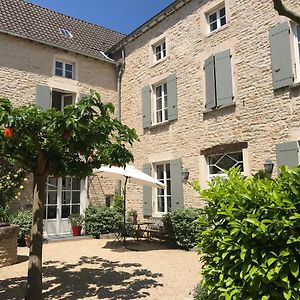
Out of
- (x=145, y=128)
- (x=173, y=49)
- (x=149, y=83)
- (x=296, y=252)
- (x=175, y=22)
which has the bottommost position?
(x=296, y=252)

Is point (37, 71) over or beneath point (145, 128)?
over


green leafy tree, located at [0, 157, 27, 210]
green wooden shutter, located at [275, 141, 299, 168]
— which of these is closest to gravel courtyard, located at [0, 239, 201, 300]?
green leafy tree, located at [0, 157, 27, 210]

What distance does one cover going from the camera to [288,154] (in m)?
7.24

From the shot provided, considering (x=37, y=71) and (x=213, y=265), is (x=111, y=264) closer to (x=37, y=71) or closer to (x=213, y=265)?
(x=213, y=265)

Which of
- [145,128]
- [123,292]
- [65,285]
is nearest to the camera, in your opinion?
[123,292]

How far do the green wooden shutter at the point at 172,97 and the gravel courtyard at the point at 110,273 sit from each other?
4183 millimetres

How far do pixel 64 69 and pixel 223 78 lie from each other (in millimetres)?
6421

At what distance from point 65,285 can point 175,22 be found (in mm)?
8998

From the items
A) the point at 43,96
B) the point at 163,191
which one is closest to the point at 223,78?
the point at 163,191

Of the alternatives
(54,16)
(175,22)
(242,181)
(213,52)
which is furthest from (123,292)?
(54,16)

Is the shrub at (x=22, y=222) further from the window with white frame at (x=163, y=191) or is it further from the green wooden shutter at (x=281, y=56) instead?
the green wooden shutter at (x=281, y=56)

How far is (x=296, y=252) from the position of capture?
8.06 ft

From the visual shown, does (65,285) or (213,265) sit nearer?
(213,265)

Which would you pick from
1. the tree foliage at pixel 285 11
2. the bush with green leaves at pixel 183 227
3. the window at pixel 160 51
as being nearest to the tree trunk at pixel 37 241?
the tree foliage at pixel 285 11
